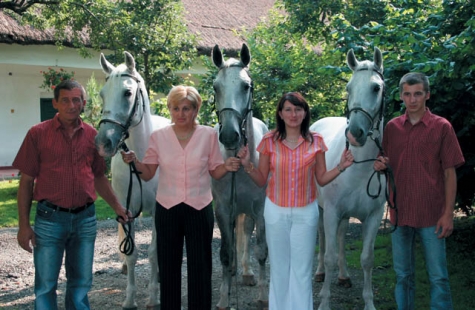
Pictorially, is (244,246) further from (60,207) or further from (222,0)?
(222,0)

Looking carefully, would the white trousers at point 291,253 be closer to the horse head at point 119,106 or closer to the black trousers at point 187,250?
the black trousers at point 187,250

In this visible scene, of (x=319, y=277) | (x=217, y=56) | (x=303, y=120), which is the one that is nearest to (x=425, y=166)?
(x=303, y=120)

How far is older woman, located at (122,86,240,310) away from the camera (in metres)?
3.42

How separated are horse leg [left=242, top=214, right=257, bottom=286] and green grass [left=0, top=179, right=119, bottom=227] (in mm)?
3839

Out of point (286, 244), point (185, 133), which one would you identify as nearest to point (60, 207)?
point (185, 133)

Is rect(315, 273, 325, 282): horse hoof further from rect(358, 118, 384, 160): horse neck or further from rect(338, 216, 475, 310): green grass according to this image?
rect(358, 118, 384, 160): horse neck

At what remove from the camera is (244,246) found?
18.0ft

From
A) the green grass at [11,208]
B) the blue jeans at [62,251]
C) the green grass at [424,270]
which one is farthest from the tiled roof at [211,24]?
the blue jeans at [62,251]

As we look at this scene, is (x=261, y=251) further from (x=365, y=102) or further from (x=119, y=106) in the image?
(x=119, y=106)

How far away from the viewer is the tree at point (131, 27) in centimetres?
672

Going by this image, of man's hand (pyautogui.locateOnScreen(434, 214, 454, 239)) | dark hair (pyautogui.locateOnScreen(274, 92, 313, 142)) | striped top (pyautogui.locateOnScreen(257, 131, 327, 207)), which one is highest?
dark hair (pyautogui.locateOnScreen(274, 92, 313, 142))

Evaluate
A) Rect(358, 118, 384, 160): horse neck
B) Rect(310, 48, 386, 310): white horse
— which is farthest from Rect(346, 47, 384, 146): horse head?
Rect(358, 118, 384, 160): horse neck

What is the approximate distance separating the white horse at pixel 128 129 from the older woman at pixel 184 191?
0.31m

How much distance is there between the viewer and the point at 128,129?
12.9ft
